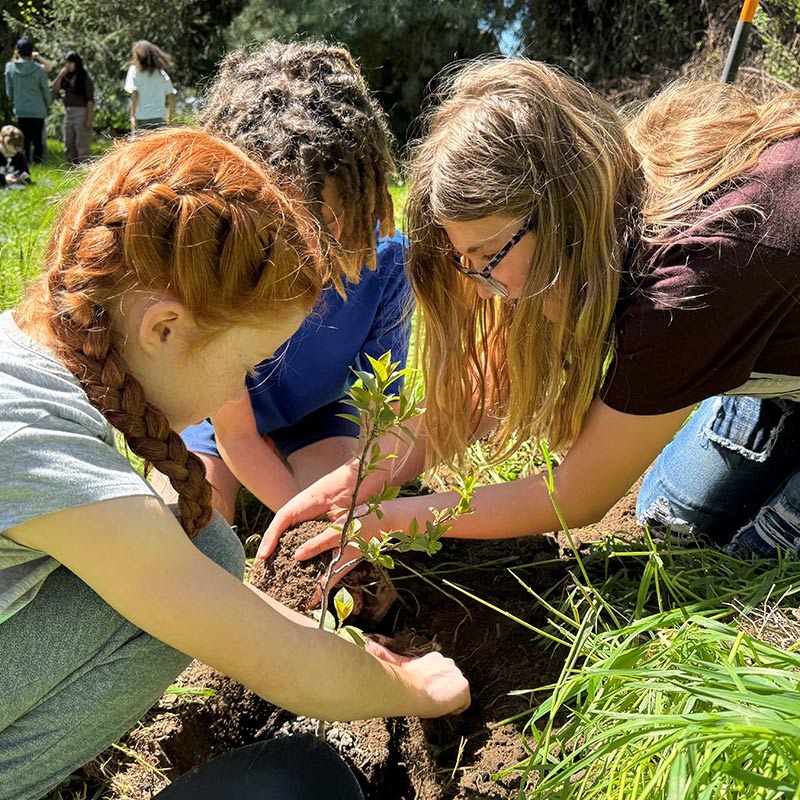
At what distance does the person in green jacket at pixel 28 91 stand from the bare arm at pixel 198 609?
408 inches

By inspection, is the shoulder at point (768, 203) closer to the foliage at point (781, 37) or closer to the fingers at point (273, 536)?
the fingers at point (273, 536)

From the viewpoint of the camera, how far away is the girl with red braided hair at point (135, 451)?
1.00m

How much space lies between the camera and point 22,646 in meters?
1.14

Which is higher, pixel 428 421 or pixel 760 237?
pixel 760 237

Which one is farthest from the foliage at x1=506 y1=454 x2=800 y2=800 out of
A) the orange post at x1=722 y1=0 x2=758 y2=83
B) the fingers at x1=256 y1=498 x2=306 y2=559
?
the orange post at x1=722 y1=0 x2=758 y2=83

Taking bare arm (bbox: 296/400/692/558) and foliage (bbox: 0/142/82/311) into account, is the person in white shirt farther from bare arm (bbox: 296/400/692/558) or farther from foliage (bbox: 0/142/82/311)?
bare arm (bbox: 296/400/692/558)

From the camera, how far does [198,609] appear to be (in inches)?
40.6

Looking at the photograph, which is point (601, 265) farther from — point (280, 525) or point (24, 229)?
point (24, 229)

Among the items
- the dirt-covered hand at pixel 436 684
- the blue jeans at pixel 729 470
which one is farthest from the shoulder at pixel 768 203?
the dirt-covered hand at pixel 436 684

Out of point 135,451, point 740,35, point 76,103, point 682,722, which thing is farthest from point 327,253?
point 76,103

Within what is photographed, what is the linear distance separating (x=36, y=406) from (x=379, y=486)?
3.16ft

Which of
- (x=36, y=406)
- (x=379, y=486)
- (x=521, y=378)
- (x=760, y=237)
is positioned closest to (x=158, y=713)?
(x=379, y=486)

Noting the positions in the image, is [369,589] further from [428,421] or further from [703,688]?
[703,688]

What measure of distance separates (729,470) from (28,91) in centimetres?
1017
